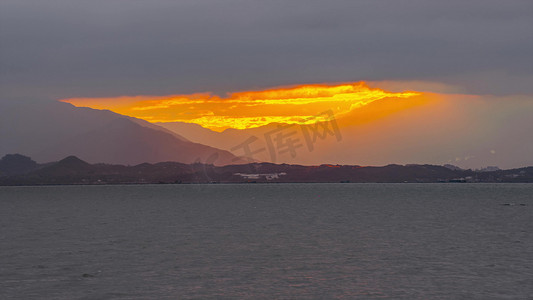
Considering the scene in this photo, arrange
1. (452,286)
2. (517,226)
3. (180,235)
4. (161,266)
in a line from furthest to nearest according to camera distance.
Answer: (517,226) < (180,235) < (161,266) < (452,286)

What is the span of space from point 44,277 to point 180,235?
130 ft

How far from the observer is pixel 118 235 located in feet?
304

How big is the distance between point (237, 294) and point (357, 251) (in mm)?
27950

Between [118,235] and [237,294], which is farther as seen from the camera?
[118,235]

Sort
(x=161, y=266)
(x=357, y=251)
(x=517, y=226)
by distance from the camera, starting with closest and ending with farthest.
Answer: (x=161, y=266) < (x=357, y=251) < (x=517, y=226)

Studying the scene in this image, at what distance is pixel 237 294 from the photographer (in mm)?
44781

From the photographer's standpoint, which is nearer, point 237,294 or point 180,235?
point 237,294

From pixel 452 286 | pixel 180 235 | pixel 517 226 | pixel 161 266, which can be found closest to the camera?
pixel 452 286

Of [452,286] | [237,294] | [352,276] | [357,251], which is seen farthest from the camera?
[357,251]

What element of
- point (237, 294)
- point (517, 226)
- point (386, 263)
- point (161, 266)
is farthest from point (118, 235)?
point (517, 226)

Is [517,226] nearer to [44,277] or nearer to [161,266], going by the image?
[161,266]

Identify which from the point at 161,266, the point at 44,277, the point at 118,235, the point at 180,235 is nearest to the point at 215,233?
the point at 180,235

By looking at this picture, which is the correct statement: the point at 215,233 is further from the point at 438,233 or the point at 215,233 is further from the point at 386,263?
the point at 386,263

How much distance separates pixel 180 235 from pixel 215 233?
19.4 feet
